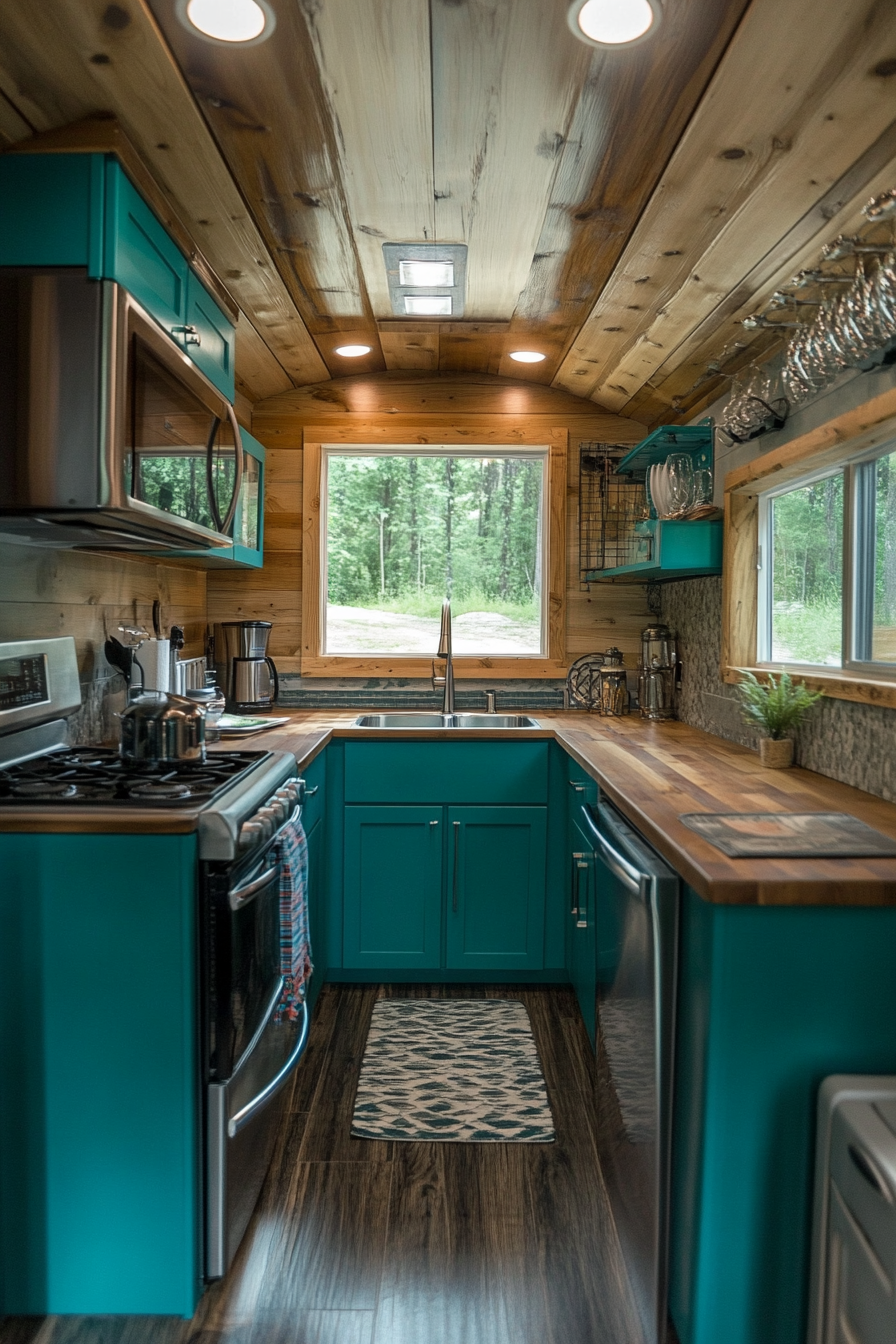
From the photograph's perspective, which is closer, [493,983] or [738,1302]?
[738,1302]

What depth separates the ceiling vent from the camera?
2512 mm

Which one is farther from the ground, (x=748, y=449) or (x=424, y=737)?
(x=748, y=449)

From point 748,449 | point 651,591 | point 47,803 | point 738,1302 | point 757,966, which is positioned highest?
point 748,449

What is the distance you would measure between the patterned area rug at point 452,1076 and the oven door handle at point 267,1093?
0.93 feet

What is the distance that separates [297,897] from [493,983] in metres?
1.37

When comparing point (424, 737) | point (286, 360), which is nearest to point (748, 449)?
point (424, 737)

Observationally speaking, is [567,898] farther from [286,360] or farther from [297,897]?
[286,360]

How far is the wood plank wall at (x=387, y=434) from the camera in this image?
387 centimetres

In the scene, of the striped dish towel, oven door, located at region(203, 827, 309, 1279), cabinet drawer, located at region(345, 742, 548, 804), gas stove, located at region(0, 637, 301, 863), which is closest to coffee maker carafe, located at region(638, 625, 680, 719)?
cabinet drawer, located at region(345, 742, 548, 804)

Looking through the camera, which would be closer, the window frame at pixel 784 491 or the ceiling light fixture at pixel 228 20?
the ceiling light fixture at pixel 228 20

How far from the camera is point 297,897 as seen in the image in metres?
2.08

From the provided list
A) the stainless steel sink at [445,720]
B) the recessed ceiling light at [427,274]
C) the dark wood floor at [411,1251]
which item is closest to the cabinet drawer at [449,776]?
the stainless steel sink at [445,720]

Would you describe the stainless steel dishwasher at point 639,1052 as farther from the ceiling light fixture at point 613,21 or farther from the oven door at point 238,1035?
the ceiling light fixture at point 613,21

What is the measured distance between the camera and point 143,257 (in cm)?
189
